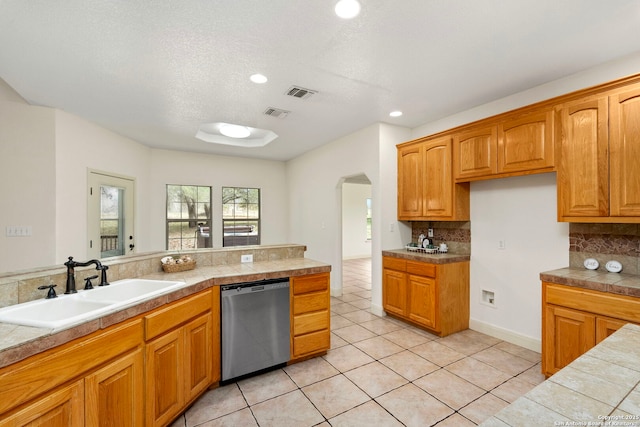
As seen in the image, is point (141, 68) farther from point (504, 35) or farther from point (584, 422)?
point (584, 422)

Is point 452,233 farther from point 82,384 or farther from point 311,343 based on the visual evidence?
point 82,384

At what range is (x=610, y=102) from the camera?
89.2 inches

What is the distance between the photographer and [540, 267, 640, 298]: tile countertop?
2.04 meters

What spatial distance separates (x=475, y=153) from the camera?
10.6 feet

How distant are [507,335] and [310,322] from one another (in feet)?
7.37

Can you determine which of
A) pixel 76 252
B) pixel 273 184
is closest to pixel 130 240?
→ pixel 76 252

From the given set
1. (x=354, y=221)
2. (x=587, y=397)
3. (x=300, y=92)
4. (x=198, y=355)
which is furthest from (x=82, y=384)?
(x=354, y=221)

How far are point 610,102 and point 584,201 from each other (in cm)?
78

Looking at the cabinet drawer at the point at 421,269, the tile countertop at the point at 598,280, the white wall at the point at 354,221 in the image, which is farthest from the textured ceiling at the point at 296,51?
the white wall at the point at 354,221

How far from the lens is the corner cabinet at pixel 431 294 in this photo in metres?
3.34

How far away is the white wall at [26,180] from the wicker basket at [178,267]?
2.04 meters

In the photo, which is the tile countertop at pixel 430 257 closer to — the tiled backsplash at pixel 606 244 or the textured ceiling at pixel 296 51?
the tiled backsplash at pixel 606 244

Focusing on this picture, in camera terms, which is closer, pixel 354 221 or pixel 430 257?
pixel 430 257

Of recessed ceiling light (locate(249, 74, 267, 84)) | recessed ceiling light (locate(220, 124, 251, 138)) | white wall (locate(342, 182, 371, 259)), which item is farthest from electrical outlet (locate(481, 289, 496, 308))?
white wall (locate(342, 182, 371, 259))
